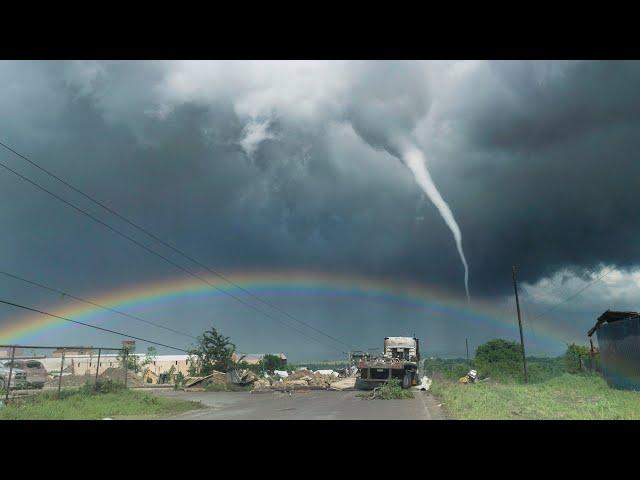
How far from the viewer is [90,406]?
19.6m

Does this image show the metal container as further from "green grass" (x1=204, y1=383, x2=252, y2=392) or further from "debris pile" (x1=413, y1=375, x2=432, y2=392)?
"green grass" (x1=204, y1=383, x2=252, y2=392)

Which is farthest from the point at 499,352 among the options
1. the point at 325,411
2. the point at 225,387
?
the point at 325,411

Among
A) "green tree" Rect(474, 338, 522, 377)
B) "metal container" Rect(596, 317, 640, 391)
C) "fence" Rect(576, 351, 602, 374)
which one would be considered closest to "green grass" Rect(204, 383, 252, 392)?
"metal container" Rect(596, 317, 640, 391)

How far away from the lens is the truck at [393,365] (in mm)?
36625

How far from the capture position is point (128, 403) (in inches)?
847

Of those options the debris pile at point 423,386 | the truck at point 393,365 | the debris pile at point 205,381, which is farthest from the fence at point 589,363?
the debris pile at point 205,381

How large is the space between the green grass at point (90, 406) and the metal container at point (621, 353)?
76.5ft

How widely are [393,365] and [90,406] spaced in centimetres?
2195

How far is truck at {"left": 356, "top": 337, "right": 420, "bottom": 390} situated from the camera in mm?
36625
